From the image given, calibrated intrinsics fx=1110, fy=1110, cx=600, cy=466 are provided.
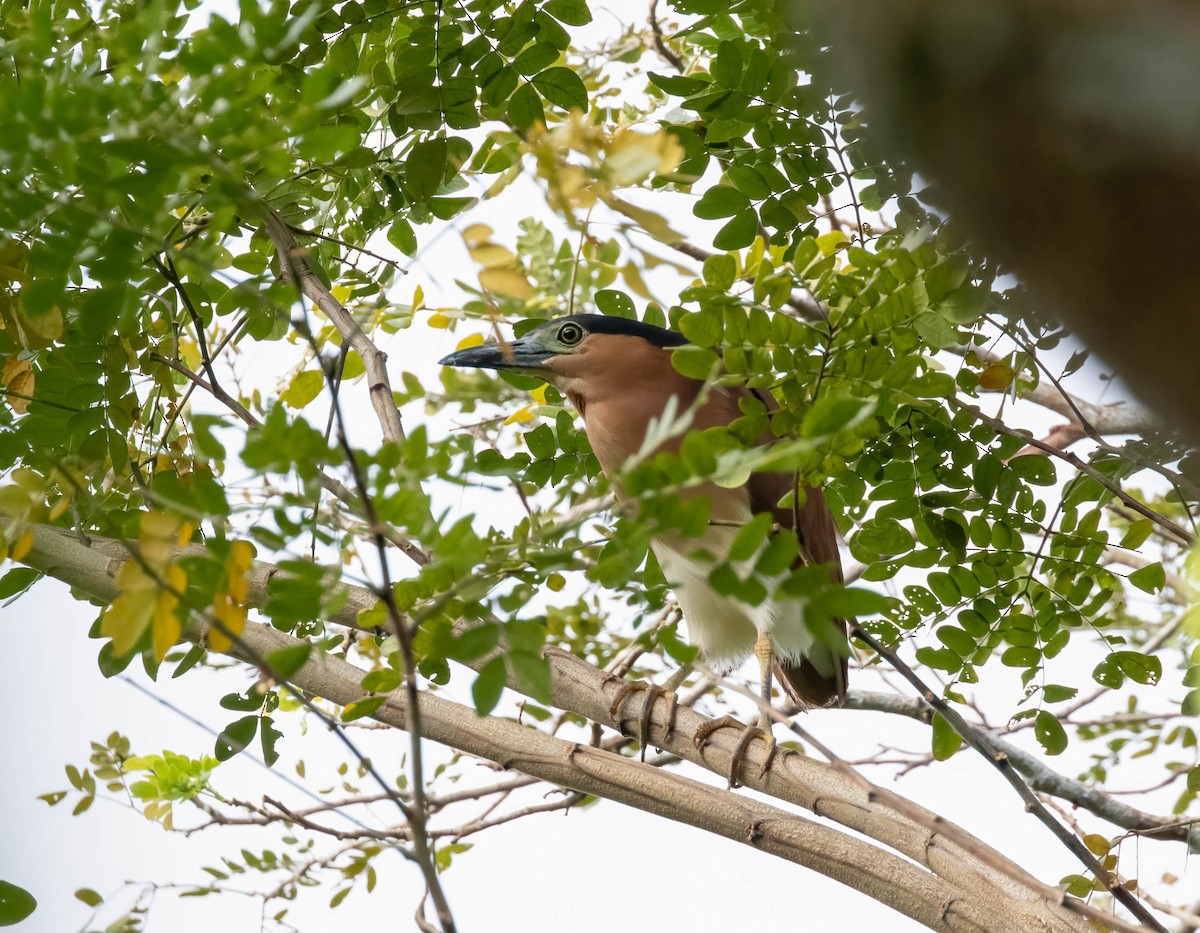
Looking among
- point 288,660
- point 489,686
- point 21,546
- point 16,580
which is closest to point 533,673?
point 489,686

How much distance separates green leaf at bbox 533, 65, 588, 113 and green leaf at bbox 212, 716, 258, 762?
90 cm

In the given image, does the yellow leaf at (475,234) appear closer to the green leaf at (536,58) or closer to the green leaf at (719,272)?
the green leaf at (719,272)

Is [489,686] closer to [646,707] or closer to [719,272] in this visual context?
[719,272]

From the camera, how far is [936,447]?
139cm

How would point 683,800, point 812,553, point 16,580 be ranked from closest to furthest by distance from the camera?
point 683,800
point 16,580
point 812,553

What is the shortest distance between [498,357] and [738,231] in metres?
0.58

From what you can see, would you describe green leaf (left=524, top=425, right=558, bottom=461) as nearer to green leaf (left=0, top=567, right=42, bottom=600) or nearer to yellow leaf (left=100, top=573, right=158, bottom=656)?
green leaf (left=0, top=567, right=42, bottom=600)

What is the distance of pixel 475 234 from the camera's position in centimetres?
81

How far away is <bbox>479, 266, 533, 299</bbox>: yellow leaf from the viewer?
80 centimetres

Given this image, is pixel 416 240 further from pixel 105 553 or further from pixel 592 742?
A: pixel 592 742

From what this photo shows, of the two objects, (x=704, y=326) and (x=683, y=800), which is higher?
(x=704, y=326)

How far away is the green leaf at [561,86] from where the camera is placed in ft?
4.52

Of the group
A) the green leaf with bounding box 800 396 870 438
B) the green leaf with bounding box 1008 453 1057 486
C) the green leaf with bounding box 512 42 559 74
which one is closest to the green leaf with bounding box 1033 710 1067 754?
the green leaf with bounding box 1008 453 1057 486

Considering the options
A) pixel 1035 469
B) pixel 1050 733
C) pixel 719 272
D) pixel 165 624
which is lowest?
pixel 165 624
